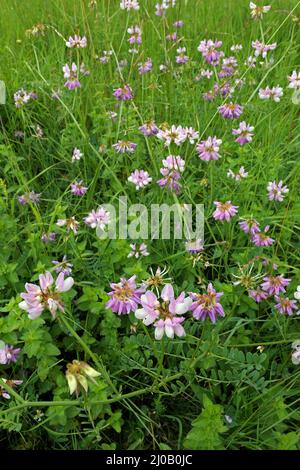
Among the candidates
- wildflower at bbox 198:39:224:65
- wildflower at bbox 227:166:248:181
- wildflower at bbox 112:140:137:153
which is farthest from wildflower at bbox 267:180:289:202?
wildflower at bbox 198:39:224:65

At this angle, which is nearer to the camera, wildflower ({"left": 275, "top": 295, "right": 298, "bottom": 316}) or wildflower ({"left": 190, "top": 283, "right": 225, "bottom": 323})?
wildflower ({"left": 190, "top": 283, "right": 225, "bottom": 323})

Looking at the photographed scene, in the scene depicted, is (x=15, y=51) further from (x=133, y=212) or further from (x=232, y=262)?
(x=232, y=262)

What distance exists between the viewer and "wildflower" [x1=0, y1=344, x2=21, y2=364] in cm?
137

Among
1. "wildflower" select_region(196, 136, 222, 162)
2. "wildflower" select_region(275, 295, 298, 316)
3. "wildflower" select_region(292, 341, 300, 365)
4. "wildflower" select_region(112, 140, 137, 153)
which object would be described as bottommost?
"wildflower" select_region(292, 341, 300, 365)

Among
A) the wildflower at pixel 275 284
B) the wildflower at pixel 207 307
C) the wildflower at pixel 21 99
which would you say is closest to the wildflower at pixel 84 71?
the wildflower at pixel 21 99

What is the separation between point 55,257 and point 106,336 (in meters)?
0.38

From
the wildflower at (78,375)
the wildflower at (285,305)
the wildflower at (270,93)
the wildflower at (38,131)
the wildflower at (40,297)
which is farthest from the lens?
the wildflower at (38,131)

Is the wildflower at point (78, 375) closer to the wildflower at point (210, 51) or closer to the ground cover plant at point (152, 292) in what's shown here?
the ground cover plant at point (152, 292)

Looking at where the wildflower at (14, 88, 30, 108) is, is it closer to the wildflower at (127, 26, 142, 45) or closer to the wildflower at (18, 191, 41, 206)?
the wildflower at (18, 191, 41, 206)

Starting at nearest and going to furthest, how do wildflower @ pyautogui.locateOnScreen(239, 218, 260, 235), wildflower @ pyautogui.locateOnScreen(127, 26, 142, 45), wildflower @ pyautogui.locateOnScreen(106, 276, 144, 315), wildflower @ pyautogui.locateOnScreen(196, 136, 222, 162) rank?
1. wildflower @ pyautogui.locateOnScreen(106, 276, 144, 315)
2. wildflower @ pyautogui.locateOnScreen(239, 218, 260, 235)
3. wildflower @ pyautogui.locateOnScreen(196, 136, 222, 162)
4. wildflower @ pyautogui.locateOnScreen(127, 26, 142, 45)

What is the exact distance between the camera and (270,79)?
2762 millimetres

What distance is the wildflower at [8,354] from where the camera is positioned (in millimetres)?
1368

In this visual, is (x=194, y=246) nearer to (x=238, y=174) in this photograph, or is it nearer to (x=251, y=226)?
(x=251, y=226)

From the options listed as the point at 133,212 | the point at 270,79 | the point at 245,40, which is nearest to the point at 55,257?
the point at 133,212
